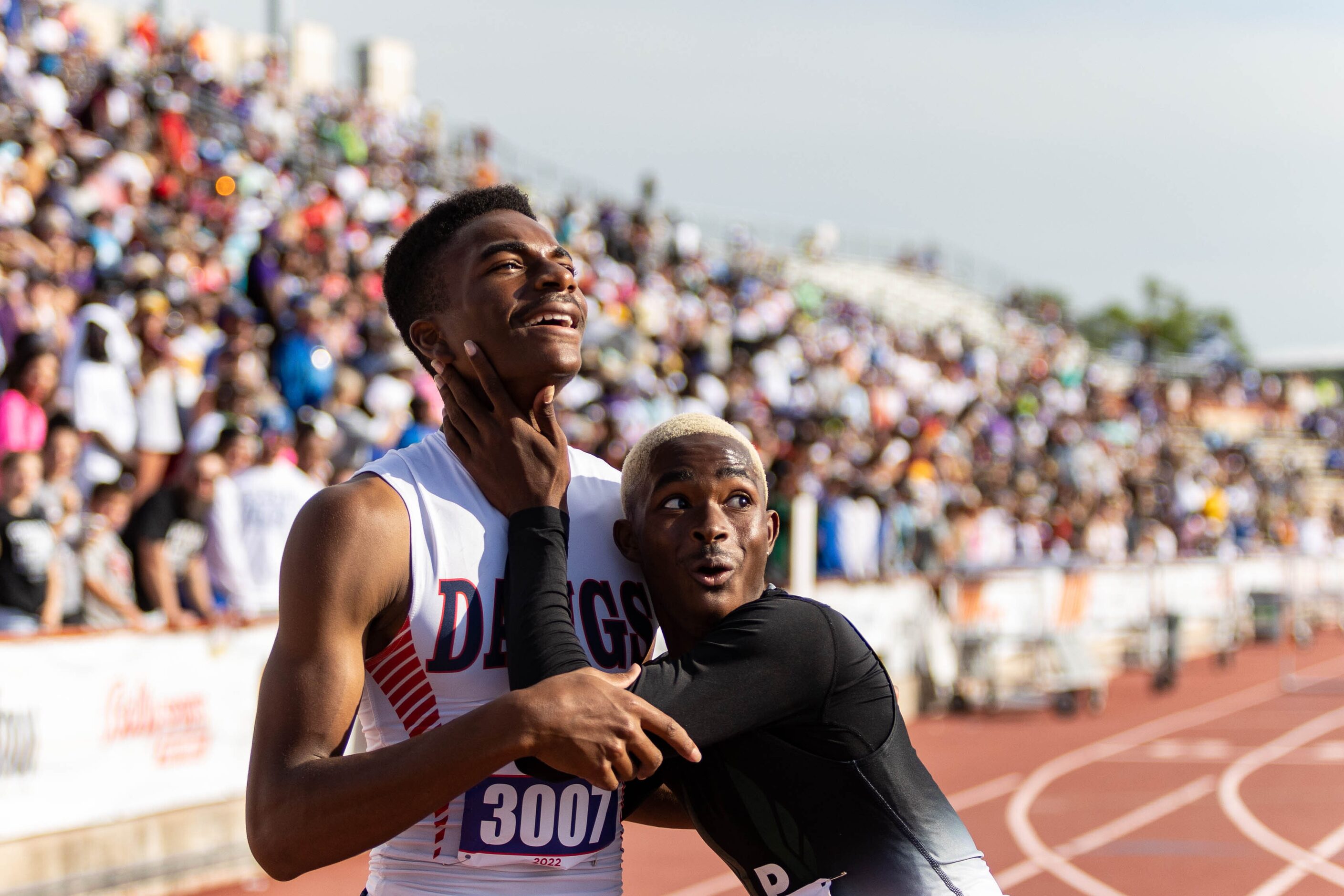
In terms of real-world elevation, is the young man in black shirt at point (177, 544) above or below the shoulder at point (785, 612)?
below

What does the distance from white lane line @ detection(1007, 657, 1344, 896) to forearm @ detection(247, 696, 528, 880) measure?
7284mm

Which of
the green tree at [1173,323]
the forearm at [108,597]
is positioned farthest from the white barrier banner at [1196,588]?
the green tree at [1173,323]

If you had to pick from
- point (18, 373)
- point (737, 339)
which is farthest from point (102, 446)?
point (737, 339)

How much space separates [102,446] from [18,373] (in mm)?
716

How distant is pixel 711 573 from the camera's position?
2.53 metres

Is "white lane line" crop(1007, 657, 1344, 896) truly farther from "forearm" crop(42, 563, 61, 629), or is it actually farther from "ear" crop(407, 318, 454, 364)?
"ear" crop(407, 318, 454, 364)

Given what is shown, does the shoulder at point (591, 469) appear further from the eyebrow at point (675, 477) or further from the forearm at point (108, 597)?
the forearm at point (108, 597)

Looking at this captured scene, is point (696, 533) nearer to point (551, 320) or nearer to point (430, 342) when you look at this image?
point (551, 320)

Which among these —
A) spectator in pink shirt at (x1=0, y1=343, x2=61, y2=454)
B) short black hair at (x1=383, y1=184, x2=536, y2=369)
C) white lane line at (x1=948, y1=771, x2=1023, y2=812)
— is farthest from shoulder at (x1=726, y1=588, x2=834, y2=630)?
white lane line at (x1=948, y1=771, x2=1023, y2=812)

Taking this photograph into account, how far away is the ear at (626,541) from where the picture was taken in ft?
8.59

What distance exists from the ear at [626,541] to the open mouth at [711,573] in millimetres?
135

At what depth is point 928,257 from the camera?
1720 inches

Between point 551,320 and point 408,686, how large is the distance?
64 centimetres

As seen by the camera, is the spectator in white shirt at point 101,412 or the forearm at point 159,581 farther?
the spectator in white shirt at point 101,412
